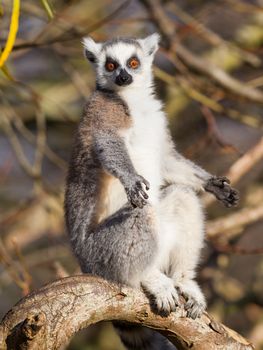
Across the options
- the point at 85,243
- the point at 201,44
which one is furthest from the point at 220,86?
the point at 85,243

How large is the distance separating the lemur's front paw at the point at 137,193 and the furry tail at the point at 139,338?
0.69m

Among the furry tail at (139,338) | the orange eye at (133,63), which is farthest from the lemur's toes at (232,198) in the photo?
the orange eye at (133,63)

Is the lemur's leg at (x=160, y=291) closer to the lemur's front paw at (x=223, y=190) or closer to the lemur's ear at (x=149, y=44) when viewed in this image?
the lemur's front paw at (x=223, y=190)

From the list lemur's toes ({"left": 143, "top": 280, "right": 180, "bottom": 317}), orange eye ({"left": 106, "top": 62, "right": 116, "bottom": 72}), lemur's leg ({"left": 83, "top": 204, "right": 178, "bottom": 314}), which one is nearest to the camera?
lemur's toes ({"left": 143, "top": 280, "right": 180, "bottom": 317})

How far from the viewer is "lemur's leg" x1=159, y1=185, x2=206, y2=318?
13.6 ft

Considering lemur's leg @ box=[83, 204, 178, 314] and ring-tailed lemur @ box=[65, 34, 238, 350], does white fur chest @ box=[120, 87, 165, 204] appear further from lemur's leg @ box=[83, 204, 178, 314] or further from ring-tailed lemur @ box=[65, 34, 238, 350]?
lemur's leg @ box=[83, 204, 178, 314]

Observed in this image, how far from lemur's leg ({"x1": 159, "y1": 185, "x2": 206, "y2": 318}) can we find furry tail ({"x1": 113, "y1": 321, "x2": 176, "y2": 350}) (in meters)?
0.35

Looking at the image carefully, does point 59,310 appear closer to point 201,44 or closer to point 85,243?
point 85,243

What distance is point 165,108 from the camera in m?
6.34

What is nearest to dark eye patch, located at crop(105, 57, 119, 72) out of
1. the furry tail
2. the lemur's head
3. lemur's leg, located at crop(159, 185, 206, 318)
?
the lemur's head

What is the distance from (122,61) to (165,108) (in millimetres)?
1704

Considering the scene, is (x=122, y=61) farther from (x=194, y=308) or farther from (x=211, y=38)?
(x=211, y=38)

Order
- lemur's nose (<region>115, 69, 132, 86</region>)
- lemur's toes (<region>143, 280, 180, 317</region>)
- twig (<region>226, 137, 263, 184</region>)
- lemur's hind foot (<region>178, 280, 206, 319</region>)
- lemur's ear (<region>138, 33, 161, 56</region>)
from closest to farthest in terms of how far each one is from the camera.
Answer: lemur's toes (<region>143, 280, 180, 317</region>) → lemur's hind foot (<region>178, 280, 206, 319</region>) → lemur's nose (<region>115, 69, 132, 86</region>) → lemur's ear (<region>138, 33, 161, 56</region>) → twig (<region>226, 137, 263, 184</region>)

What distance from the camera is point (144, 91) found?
4559 millimetres
